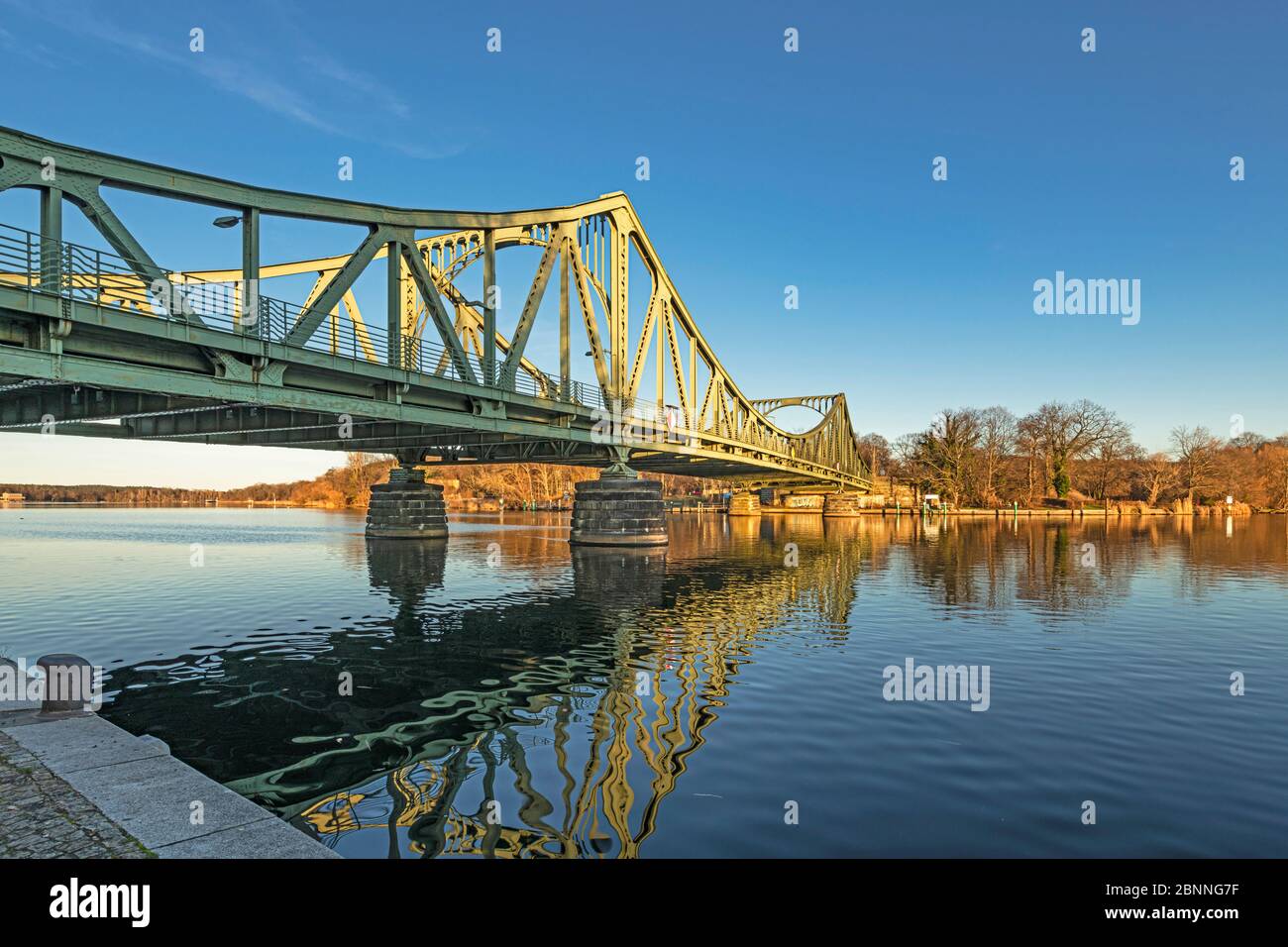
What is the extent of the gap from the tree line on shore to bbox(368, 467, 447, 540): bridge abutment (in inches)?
3623

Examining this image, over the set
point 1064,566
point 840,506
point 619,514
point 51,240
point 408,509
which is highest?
point 51,240

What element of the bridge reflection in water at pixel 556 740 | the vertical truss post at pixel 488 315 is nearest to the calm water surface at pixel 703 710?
the bridge reflection in water at pixel 556 740

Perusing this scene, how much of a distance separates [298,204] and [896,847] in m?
24.6

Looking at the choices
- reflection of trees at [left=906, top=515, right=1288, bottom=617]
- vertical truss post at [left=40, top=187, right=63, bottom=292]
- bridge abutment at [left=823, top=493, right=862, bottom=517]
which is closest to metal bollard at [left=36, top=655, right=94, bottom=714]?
vertical truss post at [left=40, top=187, right=63, bottom=292]

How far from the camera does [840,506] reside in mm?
118312

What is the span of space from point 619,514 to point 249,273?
28.5 meters

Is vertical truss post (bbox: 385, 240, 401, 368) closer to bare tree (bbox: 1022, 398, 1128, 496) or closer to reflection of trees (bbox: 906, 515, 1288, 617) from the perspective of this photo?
reflection of trees (bbox: 906, 515, 1288, 617)

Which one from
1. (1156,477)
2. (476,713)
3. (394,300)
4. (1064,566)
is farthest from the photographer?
(1156,477)

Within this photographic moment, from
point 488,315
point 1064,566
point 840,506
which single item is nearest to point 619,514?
point 488,315

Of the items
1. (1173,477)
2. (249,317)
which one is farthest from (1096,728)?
(1173,477)

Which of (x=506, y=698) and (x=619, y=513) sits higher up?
(x=619, y=513)

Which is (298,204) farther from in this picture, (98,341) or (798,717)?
(798,717)

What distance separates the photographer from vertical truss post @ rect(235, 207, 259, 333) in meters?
20.7

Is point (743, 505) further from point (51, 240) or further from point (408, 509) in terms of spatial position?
point (51, 240)
